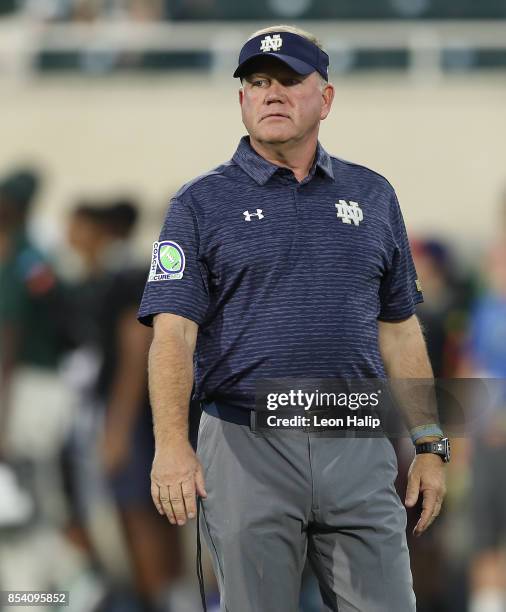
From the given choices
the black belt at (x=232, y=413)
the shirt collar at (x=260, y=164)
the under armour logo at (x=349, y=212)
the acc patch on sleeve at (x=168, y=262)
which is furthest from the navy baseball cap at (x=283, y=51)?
the black belt at (x=232, y=413)

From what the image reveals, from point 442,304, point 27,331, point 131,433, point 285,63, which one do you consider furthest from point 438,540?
point 285,63

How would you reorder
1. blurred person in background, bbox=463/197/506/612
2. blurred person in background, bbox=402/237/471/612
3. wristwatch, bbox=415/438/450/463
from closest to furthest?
wristwatch, bbox=415/438/450/463
blurred person in background, bbox=463/197/506/612
blurred person in background, bbox=402/237/471/612

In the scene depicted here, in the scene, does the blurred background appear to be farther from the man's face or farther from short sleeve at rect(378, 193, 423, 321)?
the man's face

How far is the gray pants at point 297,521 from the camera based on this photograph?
2961 mm

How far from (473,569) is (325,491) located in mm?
2766

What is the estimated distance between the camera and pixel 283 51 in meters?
3.08

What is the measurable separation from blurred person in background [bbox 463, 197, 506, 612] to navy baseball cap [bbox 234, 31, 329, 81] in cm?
238

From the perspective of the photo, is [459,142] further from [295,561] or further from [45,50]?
[295,561]

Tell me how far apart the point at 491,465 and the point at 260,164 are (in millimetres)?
2577

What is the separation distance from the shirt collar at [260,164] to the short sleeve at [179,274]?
18 centimetres

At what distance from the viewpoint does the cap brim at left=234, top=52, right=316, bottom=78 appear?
307 cm

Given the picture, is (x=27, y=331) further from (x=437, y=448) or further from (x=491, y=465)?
(x=437, y=448)

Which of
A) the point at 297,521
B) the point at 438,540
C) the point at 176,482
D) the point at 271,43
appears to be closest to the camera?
the point at 176,482

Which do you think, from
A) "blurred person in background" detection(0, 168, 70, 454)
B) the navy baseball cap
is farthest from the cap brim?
"blurred person in background" detection(0, 168, 70, 454)
